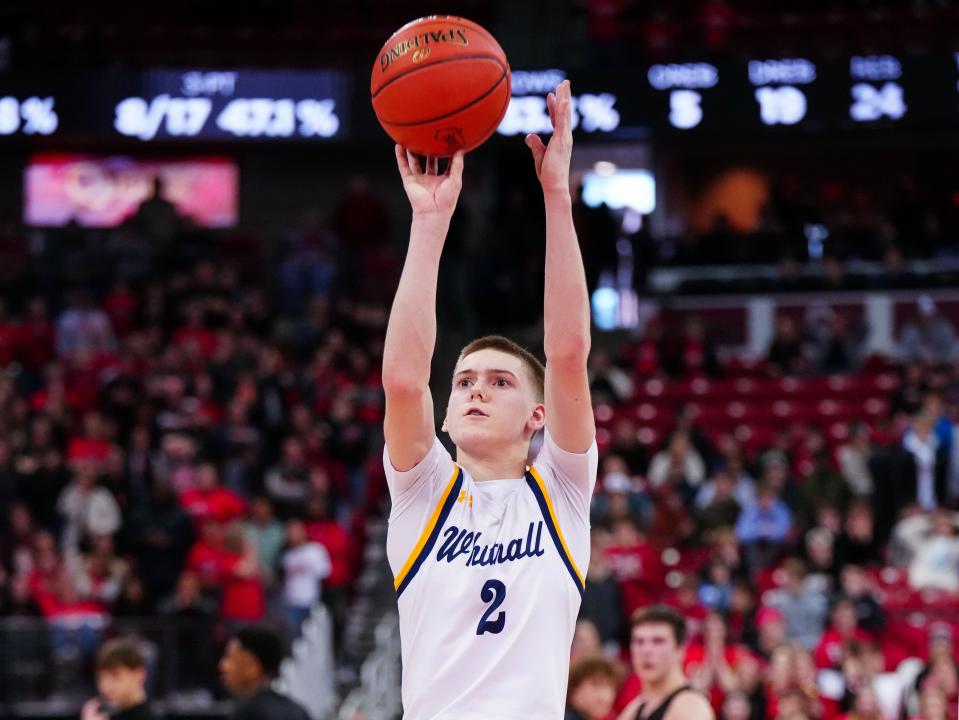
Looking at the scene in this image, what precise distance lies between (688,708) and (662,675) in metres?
0.21

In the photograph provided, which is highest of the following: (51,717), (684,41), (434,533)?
(684,41)

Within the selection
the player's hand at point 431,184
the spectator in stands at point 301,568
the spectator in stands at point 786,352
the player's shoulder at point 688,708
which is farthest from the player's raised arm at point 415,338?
the spectator in stands at point 786,352

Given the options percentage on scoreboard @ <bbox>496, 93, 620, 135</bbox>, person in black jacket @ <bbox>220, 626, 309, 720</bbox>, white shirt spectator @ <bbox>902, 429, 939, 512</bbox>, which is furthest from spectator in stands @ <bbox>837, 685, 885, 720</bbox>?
percentage on scoreboard @ <bbox>496, 93, 620, 135</bbox>

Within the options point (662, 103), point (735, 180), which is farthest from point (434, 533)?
point (735, 180)

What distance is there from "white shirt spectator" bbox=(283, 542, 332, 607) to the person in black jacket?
5990 millimetres

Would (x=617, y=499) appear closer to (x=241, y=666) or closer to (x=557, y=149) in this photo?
(x=241, y=666)

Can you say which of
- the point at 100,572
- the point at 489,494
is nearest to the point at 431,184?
the point at 489,494

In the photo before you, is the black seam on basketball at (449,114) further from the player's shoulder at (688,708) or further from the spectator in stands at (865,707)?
the spectator in stands at (865,707)

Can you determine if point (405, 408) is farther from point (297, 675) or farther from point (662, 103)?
point (662, 103)

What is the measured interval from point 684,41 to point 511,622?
1479 cm

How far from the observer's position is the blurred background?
1174cm

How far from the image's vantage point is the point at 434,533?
3.89 meters

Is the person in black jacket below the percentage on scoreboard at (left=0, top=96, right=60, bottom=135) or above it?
below

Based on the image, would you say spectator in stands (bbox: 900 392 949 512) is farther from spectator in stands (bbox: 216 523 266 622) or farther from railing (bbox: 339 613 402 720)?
spectator in stands (bbox: 216 523 266 622)
